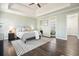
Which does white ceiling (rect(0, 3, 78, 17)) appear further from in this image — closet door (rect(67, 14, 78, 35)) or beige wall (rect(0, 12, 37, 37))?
closet door (rect(67, 14, 78, 35))

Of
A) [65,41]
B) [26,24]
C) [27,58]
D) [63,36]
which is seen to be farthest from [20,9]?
[65,41]

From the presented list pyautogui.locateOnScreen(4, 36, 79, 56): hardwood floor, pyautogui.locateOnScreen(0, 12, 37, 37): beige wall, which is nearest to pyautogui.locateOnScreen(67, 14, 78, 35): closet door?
pyautogui.locateOnScreen(4, 36, 79, 56): hardwood floor

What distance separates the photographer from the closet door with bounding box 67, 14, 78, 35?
5.18ft

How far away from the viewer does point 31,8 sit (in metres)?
1.77

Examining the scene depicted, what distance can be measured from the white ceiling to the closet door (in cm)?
31

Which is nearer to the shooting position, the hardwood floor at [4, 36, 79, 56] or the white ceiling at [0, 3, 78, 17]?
the white ceiling at [0, 3, 78, 17]

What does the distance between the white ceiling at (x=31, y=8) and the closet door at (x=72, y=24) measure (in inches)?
12.3

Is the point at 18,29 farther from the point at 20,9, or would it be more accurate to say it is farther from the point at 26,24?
the point at 20,9

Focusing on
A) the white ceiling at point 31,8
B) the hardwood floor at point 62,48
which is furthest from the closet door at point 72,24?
the white ceiling at point 31,8

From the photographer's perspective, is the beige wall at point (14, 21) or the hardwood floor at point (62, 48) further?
the hardwood floor at point (62, 48)

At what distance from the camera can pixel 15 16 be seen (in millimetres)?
1704

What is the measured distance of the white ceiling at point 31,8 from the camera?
1.59 meters

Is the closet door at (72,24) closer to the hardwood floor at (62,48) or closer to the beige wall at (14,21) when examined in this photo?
the hardwood floor at (62,48)

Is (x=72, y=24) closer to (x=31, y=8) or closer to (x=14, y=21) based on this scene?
(x=31, y=8)
